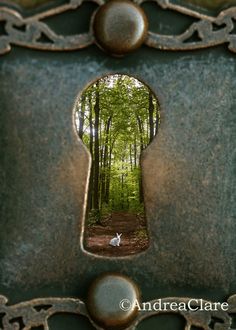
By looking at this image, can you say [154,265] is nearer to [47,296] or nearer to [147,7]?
[47,296]

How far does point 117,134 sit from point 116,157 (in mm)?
174

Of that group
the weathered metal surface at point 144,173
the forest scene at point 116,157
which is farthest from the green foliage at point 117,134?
the weathered metal surface at point 144,173

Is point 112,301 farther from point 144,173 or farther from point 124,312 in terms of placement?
point 144,173

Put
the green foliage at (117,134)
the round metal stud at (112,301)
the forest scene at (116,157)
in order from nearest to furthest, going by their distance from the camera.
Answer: the round metal stud at (112,301), the forest scene at (116,157), the green foliage at (117,134)

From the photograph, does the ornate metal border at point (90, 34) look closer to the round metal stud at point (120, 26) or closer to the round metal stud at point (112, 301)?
the round metal stud at point (120, 26)

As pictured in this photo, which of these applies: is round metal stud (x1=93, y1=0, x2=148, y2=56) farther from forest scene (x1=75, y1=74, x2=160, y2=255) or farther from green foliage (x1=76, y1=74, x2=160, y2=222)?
green foliage (x1=76, y1=74, x2=160, y2=222)

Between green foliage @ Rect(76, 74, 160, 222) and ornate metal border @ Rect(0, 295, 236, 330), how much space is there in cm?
84

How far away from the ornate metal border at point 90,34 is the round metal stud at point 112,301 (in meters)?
0.45

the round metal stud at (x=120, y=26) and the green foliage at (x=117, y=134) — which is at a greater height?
the round metal stud at (x=120, y=26)

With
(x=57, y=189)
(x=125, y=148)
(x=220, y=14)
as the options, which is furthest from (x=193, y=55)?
(x=125, y=148)

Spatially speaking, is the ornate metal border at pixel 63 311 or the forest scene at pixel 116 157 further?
the forest scene at pixel 116 157

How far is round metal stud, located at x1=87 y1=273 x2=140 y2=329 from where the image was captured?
79cm

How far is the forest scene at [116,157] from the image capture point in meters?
1.75

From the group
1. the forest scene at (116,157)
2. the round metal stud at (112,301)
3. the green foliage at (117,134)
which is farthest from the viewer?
the green foliage at (117,134)
